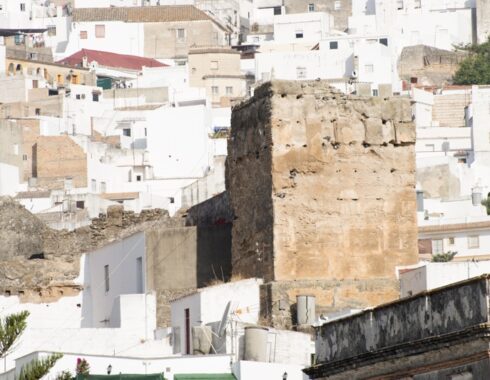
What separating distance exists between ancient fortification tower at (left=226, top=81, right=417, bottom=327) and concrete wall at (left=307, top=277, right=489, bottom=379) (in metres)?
13.2

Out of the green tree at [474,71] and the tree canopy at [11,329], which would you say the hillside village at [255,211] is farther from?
the green tree at [474,71]

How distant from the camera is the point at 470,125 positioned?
308ft

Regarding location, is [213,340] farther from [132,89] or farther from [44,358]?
[132,89]

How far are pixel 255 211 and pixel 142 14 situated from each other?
3206 inches

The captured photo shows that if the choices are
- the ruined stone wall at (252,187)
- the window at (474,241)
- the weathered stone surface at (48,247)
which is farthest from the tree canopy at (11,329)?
the window at (474,241)

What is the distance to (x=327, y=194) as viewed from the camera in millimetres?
40625

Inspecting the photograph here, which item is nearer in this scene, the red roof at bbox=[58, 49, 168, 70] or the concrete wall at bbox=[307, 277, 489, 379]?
the concrete wall at bbox=[307, 277, 489, 379]

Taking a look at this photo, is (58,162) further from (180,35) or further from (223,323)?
(223,323)

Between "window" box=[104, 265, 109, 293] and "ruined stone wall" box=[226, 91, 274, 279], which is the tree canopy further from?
"window" box=[104, 265, 109, 293]

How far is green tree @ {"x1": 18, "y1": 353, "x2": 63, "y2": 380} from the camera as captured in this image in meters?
30.5

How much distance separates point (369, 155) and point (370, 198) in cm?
79

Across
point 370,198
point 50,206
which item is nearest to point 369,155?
point 370,198

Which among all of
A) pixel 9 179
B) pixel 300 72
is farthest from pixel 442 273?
pixel 300 72

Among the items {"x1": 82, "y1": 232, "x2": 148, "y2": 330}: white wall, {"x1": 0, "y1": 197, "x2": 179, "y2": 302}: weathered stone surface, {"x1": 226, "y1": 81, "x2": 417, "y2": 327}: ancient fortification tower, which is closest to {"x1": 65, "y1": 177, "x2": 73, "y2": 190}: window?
{"x1": 0, "y1": 197, "x2": 179, "y2": 302}: weathered stone surface
